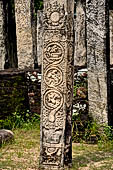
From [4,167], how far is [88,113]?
2607 millimetres

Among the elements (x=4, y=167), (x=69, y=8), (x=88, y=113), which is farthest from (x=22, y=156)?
(x=69, y=8)

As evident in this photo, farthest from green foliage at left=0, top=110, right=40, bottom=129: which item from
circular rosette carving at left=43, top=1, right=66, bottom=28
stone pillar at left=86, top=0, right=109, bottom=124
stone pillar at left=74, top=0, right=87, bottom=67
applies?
A: circular rosette carving at left=43, top=1, right=66, bottom=28

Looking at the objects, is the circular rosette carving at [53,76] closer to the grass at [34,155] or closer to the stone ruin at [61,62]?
the stone ruin at [61,62]

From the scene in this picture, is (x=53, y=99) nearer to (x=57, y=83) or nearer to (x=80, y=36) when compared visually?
(x=57, y=83)

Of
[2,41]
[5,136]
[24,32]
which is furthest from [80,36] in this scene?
[5,136]

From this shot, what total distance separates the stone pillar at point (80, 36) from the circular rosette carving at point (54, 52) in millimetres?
4676

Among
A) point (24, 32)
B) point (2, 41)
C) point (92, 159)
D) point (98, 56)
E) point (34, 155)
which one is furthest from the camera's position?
point (2, 41)

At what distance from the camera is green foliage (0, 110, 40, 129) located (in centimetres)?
Result: 922

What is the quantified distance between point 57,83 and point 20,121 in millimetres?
3589

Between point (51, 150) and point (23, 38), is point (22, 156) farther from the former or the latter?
point (23, 38)

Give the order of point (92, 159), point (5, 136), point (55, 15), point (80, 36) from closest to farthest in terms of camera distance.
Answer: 1. point (55, 15)
2. point (92, 159)
3. point (5, 136)
4. point (80, 36)

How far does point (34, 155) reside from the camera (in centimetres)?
707

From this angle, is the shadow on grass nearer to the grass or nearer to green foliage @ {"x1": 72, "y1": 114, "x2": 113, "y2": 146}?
the grass

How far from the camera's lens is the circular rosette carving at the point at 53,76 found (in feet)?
19.4
